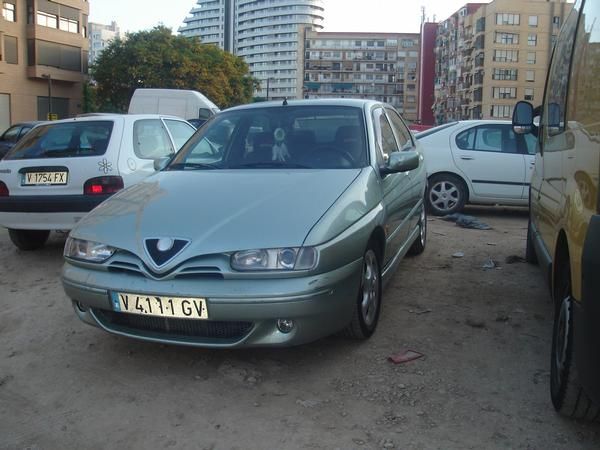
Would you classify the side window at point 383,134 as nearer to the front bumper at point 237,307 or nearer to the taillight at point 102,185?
the front bumper at point 237,307

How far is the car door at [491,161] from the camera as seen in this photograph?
894cm

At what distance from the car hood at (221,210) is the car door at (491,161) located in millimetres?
5455

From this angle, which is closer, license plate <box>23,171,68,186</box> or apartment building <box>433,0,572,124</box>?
license plate <box>23,171,68,186</box>

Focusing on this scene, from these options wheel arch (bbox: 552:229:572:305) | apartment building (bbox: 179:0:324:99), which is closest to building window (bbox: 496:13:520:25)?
apartment building (bbox: 179:0:324:99)

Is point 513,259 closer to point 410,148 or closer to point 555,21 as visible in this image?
point 410,148

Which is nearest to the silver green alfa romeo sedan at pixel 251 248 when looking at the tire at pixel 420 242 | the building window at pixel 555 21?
A: the tire at pixel 420 242

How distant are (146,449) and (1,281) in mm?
3521

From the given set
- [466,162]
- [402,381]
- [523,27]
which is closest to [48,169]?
[402,381]

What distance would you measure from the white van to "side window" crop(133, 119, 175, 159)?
442 inches

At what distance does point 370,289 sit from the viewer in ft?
12.9

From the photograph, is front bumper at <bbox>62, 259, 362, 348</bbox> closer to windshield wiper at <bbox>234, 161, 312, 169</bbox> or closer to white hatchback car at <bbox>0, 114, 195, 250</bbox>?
windshield wiper at <bbox>234, 161, 312, 169</bbox>

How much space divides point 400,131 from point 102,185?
2.84 m

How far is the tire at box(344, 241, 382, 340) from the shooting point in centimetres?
373

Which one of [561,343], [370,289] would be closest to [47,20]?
[370,289]
